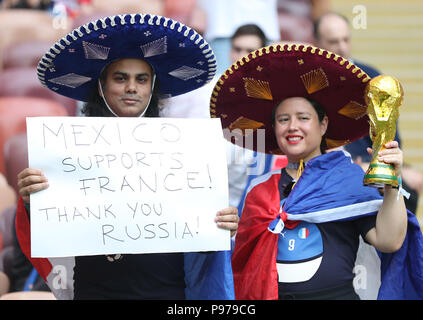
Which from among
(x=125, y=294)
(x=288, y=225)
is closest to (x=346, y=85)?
(x=288, y=225)

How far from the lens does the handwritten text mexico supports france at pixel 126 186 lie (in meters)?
2.80

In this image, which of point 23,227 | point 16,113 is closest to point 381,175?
point 23,227

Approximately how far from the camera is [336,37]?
507 centimetres

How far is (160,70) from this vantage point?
134 inches

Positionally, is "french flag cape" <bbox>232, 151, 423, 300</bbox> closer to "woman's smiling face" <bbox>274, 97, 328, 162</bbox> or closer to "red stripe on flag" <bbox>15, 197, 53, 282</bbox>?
"woman's smiling face" <bbox>274, 97, 328, 162</bbox>

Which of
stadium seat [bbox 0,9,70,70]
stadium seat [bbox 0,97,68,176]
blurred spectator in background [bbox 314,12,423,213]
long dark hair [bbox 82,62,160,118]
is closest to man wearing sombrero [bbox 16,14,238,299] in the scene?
long dark hair [bbox 82,62,160,118]

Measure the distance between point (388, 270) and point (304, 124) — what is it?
27.6 inches

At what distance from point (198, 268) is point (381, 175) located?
854 mm

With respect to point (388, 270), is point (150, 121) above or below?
above

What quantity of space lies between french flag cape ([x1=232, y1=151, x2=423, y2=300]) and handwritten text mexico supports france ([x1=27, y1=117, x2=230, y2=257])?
0.28m

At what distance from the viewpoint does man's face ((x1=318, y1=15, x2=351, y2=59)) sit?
16.6 feet
